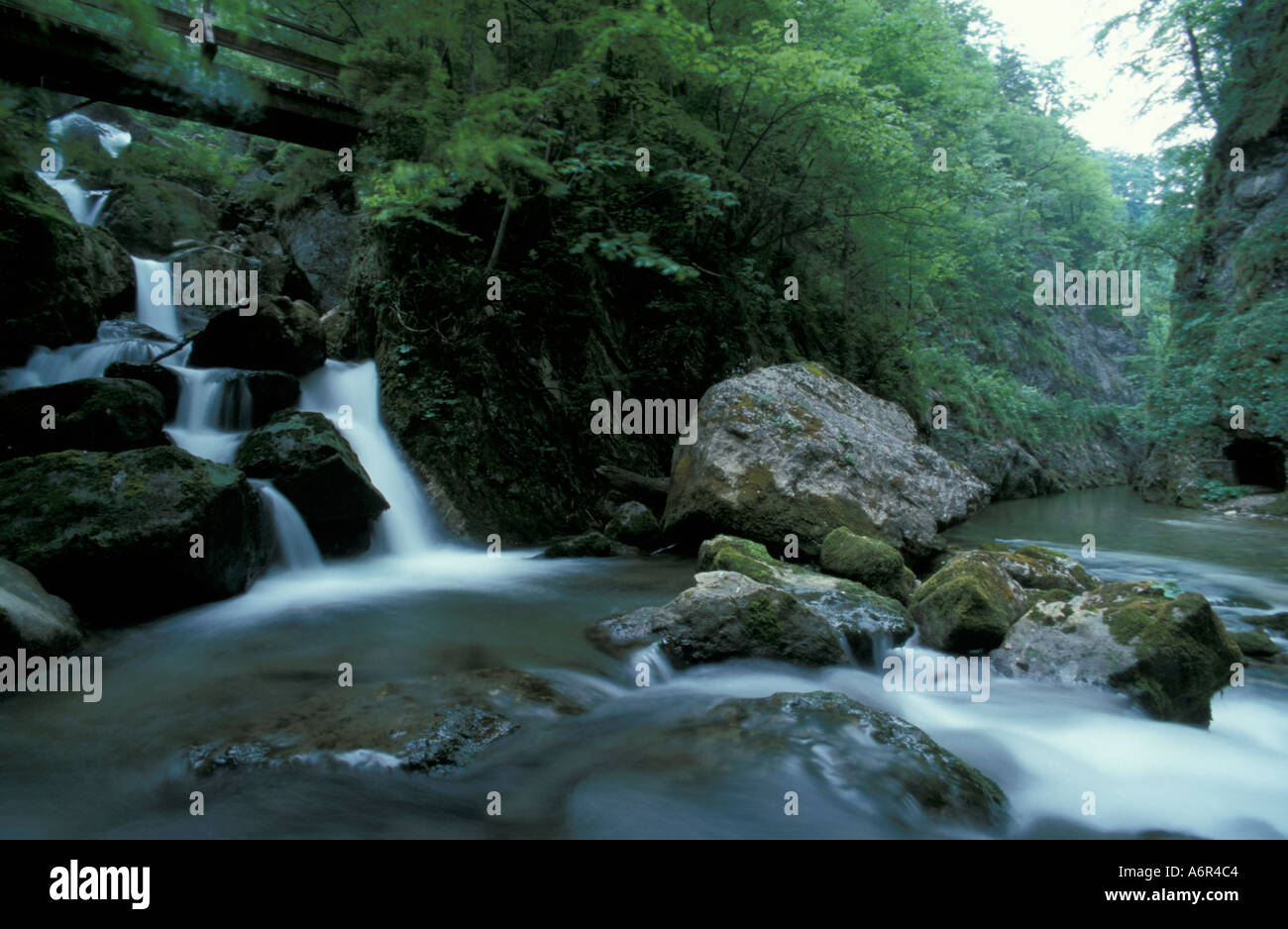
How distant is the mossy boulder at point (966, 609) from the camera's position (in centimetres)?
529

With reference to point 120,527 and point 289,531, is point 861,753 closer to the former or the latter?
point 120,527

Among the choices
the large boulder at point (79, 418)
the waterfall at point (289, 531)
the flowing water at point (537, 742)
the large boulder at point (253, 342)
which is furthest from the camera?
the large boulder at point (253, 342)

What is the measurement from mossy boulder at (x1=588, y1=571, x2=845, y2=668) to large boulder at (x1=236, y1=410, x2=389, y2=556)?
360cm

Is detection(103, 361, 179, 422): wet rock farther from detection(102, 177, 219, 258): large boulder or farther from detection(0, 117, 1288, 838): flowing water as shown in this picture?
detection(102, 177, 219, 258): large boulder

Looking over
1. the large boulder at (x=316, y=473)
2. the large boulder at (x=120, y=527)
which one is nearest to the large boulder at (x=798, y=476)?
the large boulder at (x=316, y=473)

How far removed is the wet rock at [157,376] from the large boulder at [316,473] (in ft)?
4.50

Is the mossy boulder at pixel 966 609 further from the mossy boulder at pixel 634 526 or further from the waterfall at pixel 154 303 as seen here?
the waterfall at pixel 154 303

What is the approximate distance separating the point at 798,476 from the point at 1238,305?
1310cm

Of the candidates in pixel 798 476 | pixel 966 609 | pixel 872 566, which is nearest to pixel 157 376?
pixel 798 476

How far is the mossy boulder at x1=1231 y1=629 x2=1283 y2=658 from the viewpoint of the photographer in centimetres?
533

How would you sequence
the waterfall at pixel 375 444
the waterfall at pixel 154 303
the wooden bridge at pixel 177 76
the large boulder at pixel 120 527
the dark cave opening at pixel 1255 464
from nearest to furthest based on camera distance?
the large boulder at pixel 120 527 → the wooden bridge at pixel 177 76 → the waterfall at pixel 375 444 → the waterfall at pixel 154 303 → the dark cave opening at pixel 1255 464

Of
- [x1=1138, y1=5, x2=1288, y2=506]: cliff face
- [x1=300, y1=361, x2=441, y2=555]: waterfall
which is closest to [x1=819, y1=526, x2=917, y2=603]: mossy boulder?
[x1=300, y1=361, x2=441, y2=555]: waterfall

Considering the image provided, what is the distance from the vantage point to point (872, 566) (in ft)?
22.0

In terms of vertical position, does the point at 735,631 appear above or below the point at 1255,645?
above
